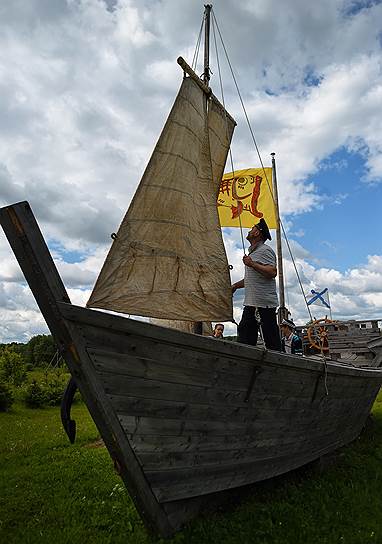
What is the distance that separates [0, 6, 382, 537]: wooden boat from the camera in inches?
143

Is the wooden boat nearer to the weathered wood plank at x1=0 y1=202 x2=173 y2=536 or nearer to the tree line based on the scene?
the weathered wood plank at x1=0 y1=202 x2=173 y2=536

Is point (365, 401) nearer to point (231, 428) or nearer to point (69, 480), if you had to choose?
point (231, 428)

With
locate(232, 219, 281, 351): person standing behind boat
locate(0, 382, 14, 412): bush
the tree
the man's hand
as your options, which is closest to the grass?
locate(232, 219, 281, 351): person standing behind boat

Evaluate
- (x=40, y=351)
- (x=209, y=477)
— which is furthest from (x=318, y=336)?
(x=40, y=351)

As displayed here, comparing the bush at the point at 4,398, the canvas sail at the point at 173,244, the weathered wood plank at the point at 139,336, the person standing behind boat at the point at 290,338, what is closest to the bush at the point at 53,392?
the bush at the point at 4,398

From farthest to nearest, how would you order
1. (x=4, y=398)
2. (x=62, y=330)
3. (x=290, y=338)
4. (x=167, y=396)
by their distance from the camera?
(x=4, y=398) → (x=290, y=338) → (x=167, y=396) → (x=62, y=330)

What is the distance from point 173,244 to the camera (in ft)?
19.6

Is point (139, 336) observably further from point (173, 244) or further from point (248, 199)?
point (248, 199)

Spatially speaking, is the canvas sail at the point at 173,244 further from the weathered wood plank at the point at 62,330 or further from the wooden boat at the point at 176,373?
the weathered wood plank at the point at 62,330

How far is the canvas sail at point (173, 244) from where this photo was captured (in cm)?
546

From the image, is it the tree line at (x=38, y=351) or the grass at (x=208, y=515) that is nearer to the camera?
the grass at (x=208, y=515)

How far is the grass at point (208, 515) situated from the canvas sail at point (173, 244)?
8.38 ft

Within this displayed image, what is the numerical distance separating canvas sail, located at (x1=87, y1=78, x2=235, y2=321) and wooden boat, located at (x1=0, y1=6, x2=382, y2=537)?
0.02 m

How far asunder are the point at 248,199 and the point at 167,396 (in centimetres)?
1177
